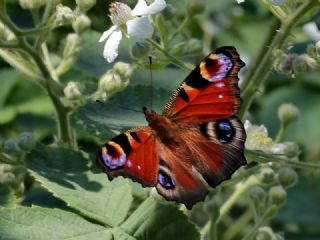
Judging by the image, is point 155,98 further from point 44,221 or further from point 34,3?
point 44,221

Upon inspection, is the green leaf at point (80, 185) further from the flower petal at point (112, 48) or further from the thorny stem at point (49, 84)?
the flower petal at point (112, 48)

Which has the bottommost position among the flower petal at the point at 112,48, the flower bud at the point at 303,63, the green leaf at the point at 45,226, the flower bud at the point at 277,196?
the flower bud at the point at 277,196

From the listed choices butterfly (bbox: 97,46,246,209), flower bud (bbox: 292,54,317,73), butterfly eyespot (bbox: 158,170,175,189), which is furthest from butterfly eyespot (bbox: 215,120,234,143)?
flower bud (bbox: 292,54,317,73)

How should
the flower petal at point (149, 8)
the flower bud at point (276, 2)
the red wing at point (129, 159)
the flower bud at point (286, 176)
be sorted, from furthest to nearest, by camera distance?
the flower bud at point (286, 176)
the flower petal at point (149, 8)
the flower bud at point (276, 2)
the red wing at point (129, 159)

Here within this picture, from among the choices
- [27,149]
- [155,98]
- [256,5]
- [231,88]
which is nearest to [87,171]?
[27,149]

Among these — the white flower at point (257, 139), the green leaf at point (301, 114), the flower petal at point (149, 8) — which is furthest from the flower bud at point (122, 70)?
the green leaf at point (301, 114)
